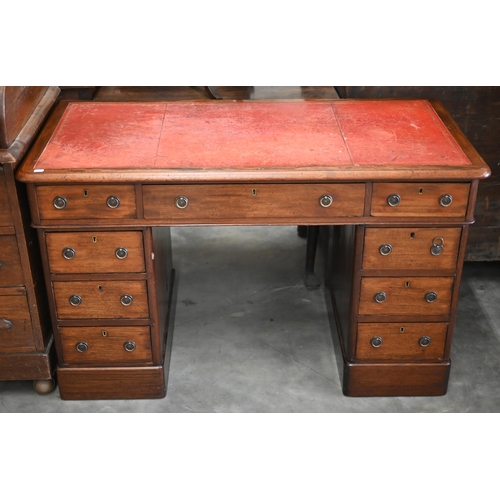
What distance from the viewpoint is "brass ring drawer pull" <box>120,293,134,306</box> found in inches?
95.4

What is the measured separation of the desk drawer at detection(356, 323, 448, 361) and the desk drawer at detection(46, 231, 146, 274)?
0.84m

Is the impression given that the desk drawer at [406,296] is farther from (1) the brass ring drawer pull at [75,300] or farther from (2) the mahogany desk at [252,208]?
(1) the brass ring drawer pull at [75,300]

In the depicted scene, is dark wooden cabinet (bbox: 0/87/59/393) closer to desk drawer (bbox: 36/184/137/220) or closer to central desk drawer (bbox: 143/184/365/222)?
desk drawer (bbox: 36/184/137/220)

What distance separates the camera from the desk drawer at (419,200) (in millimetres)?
2219

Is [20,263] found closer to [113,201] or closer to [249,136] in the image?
[113,201]

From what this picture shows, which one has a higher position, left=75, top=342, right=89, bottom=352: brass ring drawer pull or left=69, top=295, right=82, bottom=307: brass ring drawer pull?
left=69, top=295, right=82, bottom=307: brass ring drawer pull

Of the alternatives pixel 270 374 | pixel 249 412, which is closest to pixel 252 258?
pixel 270 374

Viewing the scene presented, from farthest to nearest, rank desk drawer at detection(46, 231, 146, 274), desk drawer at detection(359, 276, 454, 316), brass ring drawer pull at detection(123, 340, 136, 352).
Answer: brass ring drawer pull at detection(123, 340, 136, 352) → desk drawer at detection(359, 276, 454, 316) → desk drawer at detection(46, 231, 146, 274)

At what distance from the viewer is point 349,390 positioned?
2607 millimetres

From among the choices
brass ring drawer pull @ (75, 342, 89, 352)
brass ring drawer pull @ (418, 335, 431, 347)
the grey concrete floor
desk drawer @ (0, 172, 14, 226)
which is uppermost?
desk drawer @ (0, 172, 14, 226)

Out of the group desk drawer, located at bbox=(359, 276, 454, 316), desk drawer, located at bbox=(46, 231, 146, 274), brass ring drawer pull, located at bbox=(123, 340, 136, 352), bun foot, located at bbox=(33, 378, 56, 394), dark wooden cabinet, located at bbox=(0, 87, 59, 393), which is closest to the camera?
dark wooden cabinet, located at bbox=(0, 87, 59, 393)

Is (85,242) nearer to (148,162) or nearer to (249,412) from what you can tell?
(148,162)

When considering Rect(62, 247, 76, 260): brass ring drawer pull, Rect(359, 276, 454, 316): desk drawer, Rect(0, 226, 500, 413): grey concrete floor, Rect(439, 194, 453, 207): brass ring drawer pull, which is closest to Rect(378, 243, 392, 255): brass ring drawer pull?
Rect(359, 276, 454, 316): desk drawer

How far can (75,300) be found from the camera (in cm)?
242
